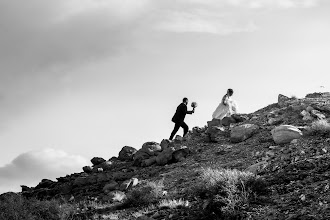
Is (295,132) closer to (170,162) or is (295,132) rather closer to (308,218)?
(170,162)

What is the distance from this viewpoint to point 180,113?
23078 mm

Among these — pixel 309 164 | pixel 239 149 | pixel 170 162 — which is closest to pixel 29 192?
pixel 170 162

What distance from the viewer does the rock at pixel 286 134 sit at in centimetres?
1739

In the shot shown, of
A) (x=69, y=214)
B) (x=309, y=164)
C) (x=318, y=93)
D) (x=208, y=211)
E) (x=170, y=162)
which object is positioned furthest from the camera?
(x=318, y=93)

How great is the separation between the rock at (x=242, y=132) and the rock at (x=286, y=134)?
198 cm

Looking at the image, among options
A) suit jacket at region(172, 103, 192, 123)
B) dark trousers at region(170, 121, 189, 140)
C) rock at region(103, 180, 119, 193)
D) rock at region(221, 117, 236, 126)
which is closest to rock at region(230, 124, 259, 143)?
rock at region(221, 117, 236, 126)

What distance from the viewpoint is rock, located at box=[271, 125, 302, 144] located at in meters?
17.4

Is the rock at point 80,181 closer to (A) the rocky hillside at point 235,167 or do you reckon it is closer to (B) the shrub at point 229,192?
(A) the rocky hillside at point 235,167

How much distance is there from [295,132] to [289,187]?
18.1 ft

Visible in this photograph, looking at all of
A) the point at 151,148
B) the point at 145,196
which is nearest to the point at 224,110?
the point at 151,148

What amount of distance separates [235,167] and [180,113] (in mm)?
7261

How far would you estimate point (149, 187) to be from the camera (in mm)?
15039

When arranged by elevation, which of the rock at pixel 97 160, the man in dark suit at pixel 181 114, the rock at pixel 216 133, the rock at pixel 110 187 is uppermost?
the man in dark suit at pixel 181 114

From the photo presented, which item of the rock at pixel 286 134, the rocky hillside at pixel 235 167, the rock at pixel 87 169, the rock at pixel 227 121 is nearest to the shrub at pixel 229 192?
the rocky hillside at pixel 235 167
